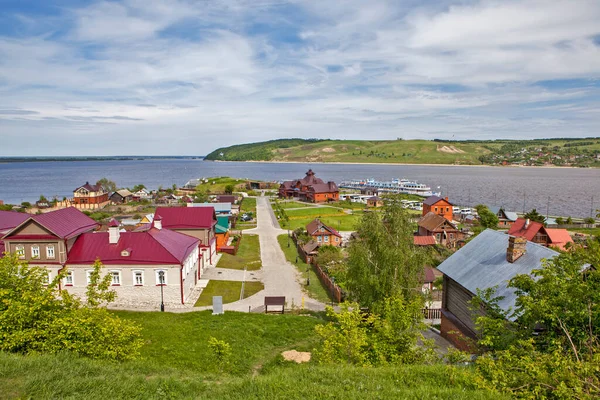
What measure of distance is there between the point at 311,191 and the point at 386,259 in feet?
274

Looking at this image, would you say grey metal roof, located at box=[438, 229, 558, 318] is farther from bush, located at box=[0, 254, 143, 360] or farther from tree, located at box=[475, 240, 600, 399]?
bush, located at box=[0, 254, 143, 360]

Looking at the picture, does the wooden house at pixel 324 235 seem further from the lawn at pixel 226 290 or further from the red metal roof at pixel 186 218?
the lawn at pixel 226 290

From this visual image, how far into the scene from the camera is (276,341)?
70.4 feet

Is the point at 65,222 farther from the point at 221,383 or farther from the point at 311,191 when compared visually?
the point at 311,191

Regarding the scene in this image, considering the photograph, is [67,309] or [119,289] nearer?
[67,309]

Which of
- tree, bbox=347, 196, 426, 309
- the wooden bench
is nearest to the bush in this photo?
tree, bbox=347, 196, 426, 309

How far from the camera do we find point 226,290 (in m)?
33.4

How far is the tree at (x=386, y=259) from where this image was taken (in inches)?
873

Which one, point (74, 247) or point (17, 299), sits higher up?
point (17, 299)

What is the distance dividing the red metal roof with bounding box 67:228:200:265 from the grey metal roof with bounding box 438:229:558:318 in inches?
800

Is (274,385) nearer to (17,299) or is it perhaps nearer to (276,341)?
(17,299)

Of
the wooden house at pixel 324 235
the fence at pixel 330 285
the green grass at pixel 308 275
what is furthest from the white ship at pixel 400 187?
the fence at pixel 330 285

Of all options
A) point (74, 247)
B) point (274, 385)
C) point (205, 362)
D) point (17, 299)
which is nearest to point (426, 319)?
point (205, 362)

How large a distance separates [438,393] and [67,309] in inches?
499
